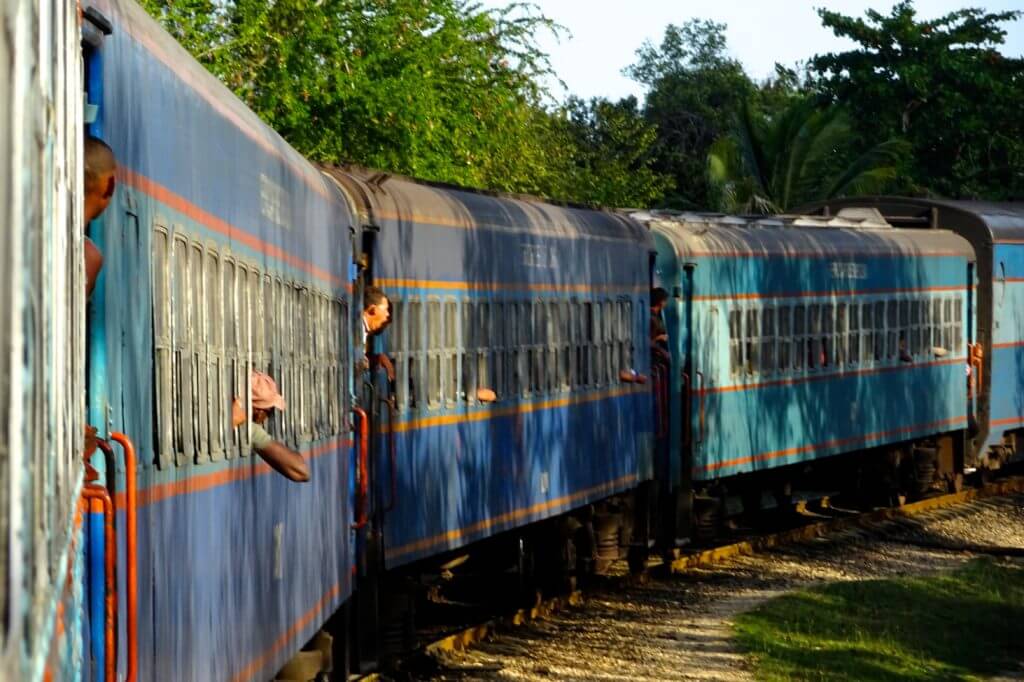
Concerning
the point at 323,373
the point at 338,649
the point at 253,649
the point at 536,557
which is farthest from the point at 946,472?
the point at 253,649

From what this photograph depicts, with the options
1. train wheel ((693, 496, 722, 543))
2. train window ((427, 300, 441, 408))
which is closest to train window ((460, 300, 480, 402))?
train window ((427, 300, 441, 408))

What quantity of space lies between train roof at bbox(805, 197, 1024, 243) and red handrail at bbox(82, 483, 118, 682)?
21.7 metres

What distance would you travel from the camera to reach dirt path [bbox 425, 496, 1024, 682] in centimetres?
1216

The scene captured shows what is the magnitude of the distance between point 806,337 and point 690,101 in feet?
135

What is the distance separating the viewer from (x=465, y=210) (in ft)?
40.1

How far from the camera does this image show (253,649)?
6105 millimetres

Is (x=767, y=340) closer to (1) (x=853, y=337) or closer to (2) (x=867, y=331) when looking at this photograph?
(1) (x=853, y=337)

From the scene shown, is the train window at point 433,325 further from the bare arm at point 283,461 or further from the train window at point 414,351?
the bare arm at point 283,461

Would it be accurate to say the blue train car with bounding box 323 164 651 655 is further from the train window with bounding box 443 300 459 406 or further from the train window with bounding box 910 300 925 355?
the train window with bounding box 910 300 925 355

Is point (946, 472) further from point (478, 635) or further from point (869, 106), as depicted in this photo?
point (869, 106)

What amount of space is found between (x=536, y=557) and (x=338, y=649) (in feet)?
16.0

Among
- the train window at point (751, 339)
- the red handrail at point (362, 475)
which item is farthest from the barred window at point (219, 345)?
the train window at point (751, 339)

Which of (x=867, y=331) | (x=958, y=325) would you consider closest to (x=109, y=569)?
(x=867, y=331)

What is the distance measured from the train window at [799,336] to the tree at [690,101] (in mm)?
22627
